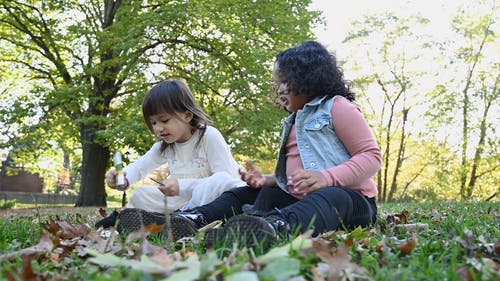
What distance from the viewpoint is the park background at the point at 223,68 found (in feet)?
37.7

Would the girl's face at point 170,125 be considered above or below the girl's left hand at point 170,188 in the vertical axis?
above

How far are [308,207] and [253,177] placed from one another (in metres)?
0.75

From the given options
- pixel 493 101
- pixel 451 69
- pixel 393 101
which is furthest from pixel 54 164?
pixel 493 101

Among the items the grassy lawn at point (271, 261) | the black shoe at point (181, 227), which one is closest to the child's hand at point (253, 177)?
the black shoe at point (181, 227)

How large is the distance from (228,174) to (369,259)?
2.00m

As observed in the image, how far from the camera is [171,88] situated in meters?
3.65

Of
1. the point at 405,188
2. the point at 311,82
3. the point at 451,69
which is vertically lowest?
the point at 405,188

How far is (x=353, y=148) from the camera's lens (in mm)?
2709

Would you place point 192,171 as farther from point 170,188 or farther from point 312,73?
point 312,73

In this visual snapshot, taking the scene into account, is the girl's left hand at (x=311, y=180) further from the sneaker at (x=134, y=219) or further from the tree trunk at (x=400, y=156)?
the tree trunk at (x=400, y=156)

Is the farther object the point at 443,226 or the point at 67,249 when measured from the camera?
the point at 443,226

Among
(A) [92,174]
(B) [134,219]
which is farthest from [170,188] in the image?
(A) [92,174]

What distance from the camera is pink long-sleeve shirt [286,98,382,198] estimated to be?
2533 mm

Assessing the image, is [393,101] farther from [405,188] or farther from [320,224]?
[320,224]
